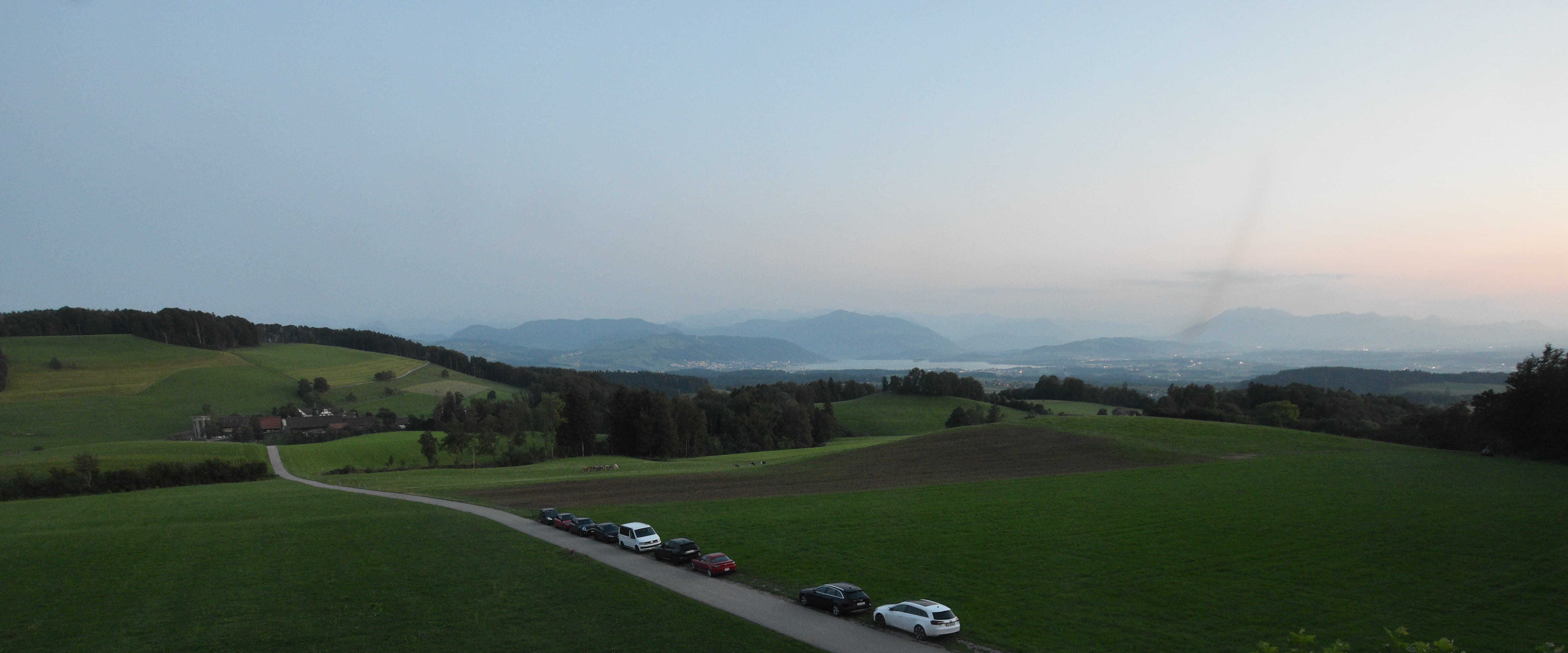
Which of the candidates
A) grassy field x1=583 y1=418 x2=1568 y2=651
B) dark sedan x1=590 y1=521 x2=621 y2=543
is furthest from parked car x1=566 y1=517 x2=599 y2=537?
grassy field x1=583 y1=418 x2=1568 y2=651

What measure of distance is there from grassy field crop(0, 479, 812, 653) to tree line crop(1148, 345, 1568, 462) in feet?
191

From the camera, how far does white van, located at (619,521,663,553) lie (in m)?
29.1

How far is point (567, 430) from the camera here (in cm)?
9131

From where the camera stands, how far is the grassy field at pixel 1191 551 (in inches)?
734

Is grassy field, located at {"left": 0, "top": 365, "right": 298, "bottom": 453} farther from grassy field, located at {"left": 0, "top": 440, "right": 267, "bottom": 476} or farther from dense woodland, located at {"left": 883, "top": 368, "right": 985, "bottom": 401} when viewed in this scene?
dense woodland, located at {"left": 883, "top": 368, "right": 985, "bottom": 401}

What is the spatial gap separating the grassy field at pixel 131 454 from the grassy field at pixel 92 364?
32386mm

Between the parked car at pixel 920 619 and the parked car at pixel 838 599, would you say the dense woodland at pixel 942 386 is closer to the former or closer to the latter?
the parked car at pixel 838 599

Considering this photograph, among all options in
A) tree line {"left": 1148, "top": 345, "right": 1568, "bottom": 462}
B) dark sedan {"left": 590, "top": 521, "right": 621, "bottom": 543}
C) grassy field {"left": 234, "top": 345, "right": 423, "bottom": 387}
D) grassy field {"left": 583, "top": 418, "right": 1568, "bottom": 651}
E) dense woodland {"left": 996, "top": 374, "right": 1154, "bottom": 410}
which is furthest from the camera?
dense woodland {"left": 996, "top": 374, "right": 1154, "bottom": 410}

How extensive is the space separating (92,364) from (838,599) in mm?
150625

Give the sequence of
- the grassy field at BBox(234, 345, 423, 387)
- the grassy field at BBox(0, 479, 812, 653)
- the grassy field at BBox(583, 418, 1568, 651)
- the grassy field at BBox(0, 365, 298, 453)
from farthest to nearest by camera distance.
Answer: the grassy field at BBox(234, 345, 423, 387)
the grassy field at BBox(0, 365, 298, 453)
the grassy field at BBox(0, 479, 812, 653)
the grassy field at BBox(583, 418, 1568, 651)

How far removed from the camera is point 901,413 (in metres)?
126

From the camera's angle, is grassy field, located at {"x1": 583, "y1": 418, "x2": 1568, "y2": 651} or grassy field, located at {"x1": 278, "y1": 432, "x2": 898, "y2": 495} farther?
grassy field, located at {"x1": 278, "y1": 432, "x2": 898, "y2": 495}

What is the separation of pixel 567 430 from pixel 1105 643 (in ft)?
268

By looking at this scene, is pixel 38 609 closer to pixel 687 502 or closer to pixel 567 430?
pixel 687 502
